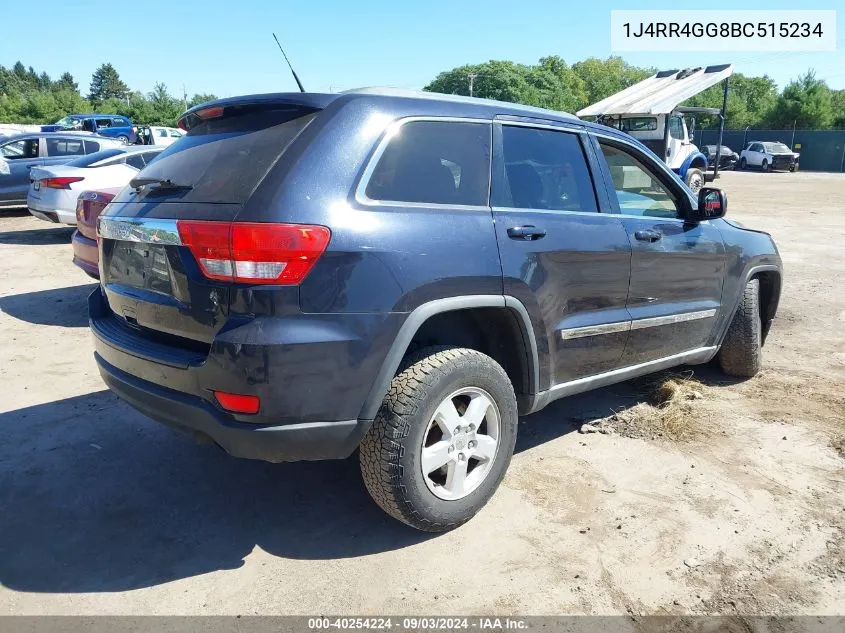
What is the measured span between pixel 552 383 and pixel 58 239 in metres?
10.6

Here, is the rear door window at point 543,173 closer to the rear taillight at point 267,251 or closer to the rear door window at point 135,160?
the rear taillight at point 267,251

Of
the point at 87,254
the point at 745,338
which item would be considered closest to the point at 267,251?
the point at 745,338

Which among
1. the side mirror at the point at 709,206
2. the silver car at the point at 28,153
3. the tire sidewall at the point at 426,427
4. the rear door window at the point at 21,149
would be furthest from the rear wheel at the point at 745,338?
the rear door window at the point at 21,149

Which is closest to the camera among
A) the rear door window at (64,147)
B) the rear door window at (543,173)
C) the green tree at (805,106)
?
the rear door window at (543,173)

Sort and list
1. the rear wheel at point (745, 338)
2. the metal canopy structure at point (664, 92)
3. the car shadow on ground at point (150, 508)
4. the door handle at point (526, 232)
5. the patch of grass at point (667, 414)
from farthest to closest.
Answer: the metal canopy structure at point (664, 92)
the rear wheel at point (745, 338)
the patch of grass at point (667, 414)
the door handle at point (526, 232)
the car shadow on ground at point (150, 508)

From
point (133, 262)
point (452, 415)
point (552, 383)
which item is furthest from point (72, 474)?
point (552, 383)

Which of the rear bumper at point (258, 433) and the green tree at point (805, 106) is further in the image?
the green tree at point (805, 106)

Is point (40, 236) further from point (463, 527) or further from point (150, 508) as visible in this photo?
point (463, 527)

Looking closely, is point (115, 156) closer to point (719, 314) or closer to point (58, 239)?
point (58, 239)

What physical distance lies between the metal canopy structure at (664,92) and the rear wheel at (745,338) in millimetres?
14370

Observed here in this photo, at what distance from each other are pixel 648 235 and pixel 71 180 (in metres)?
8.88

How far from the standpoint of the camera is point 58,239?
11.3m

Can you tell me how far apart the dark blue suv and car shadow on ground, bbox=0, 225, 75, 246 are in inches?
350

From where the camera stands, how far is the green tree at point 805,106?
165ft
